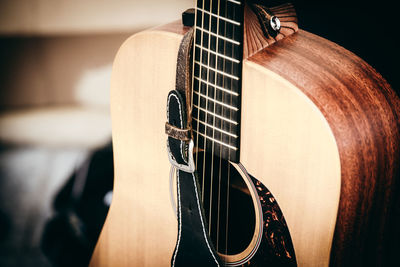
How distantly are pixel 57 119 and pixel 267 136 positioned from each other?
0.93 metres

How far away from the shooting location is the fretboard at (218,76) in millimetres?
456

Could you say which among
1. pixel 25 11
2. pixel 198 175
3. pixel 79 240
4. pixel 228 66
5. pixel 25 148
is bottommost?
pixel 79 240

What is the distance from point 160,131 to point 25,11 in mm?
755

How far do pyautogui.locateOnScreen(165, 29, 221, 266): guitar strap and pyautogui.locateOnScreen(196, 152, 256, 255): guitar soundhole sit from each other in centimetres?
3

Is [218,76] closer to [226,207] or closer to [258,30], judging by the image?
[258,30]

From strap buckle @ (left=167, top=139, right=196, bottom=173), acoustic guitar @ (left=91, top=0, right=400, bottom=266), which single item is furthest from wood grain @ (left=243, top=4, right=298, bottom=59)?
strap buckle @ (left=167, top=139, right=196, bottom=173)

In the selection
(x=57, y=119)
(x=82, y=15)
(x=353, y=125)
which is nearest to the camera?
(x=353, y=125)

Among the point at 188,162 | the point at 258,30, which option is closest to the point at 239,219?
the point at 188,162

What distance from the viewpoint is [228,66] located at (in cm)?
47

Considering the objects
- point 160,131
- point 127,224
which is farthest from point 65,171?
point 160,131

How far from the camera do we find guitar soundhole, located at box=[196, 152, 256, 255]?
571mm

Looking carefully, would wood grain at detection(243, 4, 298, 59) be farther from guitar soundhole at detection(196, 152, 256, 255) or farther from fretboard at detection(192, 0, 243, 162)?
guitar soundhole at detection(196, 152, 256, 255)

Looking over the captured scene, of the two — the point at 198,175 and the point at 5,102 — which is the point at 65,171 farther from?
the point at 198,175

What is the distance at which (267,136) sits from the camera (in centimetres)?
47
